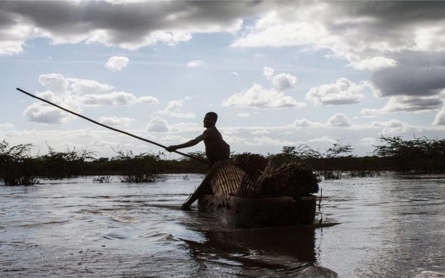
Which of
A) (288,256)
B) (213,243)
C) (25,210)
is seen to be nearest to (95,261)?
(213,243)

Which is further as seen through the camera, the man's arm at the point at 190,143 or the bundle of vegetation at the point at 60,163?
the bundle of vegetation at the point at 60,163

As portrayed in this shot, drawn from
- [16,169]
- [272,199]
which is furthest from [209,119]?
[16,169]

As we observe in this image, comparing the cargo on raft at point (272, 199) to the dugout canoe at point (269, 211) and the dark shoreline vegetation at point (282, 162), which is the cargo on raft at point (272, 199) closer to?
the dugout canoe at point (269, 211)

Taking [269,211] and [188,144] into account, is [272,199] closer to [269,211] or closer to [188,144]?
[269,211]

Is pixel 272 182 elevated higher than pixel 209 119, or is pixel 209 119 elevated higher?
pixel 209 119

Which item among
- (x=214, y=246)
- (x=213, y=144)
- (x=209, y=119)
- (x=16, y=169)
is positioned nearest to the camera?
(x=214, y=246)

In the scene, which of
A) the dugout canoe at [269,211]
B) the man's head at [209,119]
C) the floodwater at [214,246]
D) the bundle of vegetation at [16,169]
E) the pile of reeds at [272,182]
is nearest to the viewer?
the floodwater at [214,246]

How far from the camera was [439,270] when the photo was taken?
14.2ft

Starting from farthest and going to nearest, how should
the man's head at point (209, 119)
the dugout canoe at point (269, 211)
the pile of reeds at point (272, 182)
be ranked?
the man's head at point (209, 119) < the pile of reeds at point (272, 182) < the dugout canoe at point (269, 211)

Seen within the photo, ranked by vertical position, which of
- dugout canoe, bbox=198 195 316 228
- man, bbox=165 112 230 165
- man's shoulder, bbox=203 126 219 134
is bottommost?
dugout canoe, bbox=198 195 316 228

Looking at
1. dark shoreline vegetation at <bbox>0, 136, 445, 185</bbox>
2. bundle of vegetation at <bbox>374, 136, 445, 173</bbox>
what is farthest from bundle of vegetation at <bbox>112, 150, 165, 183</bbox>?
bundle of vegetation at <bbox>374, 136, 445, 173</bbox>

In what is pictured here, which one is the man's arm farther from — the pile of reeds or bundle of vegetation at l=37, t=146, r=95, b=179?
bundle of vegetation at l=37, t=146, r=95, b=179

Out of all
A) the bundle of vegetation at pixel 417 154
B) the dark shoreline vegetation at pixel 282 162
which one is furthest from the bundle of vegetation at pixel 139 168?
the bundle of vegetation at pixel 417 154

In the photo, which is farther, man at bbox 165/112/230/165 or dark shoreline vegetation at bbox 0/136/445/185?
dark shoreline vegetation at bbox 0/136/445/185
